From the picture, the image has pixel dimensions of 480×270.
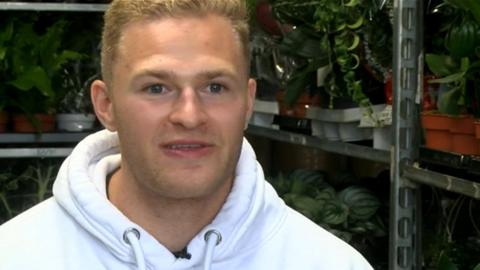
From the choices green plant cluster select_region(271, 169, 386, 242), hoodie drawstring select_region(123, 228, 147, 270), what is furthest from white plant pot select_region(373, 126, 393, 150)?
hoodie drawstring select_region(123, 228, 147, 270)

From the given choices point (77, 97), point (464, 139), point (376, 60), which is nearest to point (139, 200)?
point (464, 139)

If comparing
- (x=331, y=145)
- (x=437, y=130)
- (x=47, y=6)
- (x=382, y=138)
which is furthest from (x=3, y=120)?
(x=437, y=130)

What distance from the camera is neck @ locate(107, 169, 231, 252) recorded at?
1290mm

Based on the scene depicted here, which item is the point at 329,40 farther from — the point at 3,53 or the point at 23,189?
the point at 23,189

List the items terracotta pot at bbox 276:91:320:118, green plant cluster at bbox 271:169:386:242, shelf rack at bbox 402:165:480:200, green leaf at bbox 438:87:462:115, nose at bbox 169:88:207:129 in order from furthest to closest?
terracotta pot at bbox 276:91:320:118
green plant cluster at bbox 271:169:386:242
green leaf at bbox 438:87:462:115
shelf rack at bbox 402:165:480:200
nose at bbox 169:88:207:129

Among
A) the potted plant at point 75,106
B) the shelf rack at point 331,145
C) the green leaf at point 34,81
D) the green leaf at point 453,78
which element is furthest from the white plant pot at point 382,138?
the potted plant at point 75,106

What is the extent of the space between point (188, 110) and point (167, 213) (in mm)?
191

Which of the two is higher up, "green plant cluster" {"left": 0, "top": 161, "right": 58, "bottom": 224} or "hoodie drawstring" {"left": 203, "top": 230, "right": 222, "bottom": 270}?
"hoodie drawstring" {"left": 203, "top": 230, "right": 222, "bottom": 270}

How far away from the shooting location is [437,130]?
6.41ft

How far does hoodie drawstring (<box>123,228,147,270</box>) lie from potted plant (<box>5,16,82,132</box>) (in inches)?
77.3

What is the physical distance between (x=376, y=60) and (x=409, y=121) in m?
0.30

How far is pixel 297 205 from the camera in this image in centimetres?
258

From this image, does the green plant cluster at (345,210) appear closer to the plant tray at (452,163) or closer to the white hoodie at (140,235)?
the plant tray at (452,163)

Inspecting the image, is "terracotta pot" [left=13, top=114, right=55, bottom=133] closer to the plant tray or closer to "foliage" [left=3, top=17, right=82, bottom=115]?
"foliage" [left=3, top=17, right=82, bottom=115]
